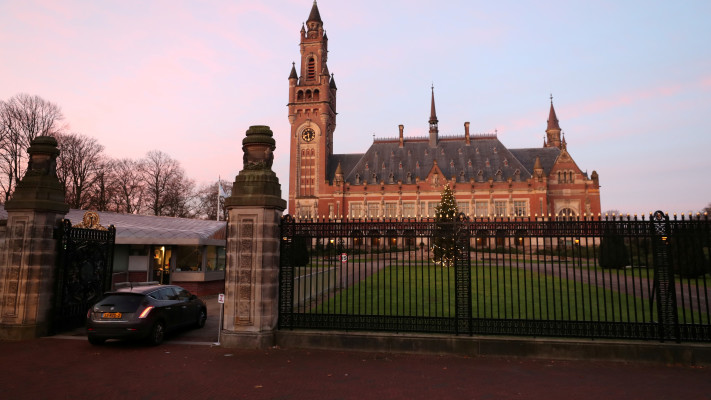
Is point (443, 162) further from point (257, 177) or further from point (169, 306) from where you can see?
point (169, 306)

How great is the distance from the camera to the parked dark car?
30.3ft

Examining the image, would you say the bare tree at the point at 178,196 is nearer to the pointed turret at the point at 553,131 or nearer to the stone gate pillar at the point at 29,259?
the stone gate pillar at the point at 29,259

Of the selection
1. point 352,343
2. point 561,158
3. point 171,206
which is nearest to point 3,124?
point 171,206

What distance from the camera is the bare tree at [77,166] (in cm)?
3938

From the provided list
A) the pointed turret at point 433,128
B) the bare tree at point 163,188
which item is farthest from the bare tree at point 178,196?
the pointed turret at point 433,128

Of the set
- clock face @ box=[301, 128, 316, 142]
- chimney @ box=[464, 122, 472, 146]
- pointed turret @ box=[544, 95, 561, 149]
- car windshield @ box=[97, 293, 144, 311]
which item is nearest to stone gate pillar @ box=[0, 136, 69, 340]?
car windshield @ box=[97, 293, 144, 311]

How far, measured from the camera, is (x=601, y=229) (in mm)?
8992

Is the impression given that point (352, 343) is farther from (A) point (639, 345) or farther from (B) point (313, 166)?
(B) point (313, 166)

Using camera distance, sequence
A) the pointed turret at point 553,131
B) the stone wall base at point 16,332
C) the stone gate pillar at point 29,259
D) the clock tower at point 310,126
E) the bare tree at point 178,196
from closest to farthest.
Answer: the stone wall base at point 16,332 < the stone gate pillar at point 29,259 < the bare tree at point 178,196 < the clock tower at point 310,126 < the pointed turret at point 553,131

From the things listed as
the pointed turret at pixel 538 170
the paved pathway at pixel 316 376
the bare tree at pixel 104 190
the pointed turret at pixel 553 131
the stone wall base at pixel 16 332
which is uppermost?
the pointed turret at pixel 553 131

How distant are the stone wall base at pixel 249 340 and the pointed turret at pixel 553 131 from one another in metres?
83.0

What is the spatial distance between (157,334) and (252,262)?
3.00 metres

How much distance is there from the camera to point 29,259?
412 inches

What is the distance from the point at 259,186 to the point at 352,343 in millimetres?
4211
